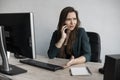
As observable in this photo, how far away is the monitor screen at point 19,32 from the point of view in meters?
1.46

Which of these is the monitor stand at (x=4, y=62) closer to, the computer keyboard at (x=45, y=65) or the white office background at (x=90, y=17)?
the computer keyboard at (x=45, y=65)

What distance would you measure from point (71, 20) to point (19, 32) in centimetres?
90

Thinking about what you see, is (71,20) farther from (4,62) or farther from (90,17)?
(4,62)

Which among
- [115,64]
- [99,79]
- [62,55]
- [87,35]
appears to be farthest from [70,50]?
[115,64]

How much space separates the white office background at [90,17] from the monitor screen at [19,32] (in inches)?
50.6

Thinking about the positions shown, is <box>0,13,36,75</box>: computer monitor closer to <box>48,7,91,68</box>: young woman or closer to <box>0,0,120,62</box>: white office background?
<box>48,7,91,68</box>: young woman

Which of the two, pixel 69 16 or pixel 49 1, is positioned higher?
pixel 49 1

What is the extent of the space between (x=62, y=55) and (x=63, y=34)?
236mm

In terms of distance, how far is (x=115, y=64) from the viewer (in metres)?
1.19

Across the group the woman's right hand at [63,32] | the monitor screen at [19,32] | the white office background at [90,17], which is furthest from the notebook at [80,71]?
the white office background at [90,17]

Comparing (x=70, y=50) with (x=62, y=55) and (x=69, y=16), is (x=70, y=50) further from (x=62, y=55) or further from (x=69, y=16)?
(x=69, y=16)

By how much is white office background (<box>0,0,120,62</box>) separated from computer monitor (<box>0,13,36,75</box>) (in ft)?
4.21

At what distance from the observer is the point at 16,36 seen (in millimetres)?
1585

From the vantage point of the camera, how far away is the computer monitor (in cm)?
147
